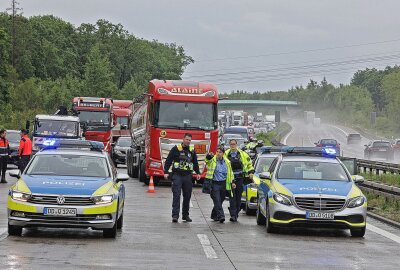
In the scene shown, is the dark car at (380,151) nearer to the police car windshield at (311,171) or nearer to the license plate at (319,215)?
the police car windshield at (311,171)

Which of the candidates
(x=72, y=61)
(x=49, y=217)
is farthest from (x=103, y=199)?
(x=72, y=61)

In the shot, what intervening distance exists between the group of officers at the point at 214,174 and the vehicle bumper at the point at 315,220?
2.76m

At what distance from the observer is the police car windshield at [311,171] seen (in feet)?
64.8

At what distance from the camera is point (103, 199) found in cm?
1658

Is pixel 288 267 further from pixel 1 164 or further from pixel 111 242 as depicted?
pixel 1 164

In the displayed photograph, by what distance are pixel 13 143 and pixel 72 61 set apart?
10535 centimetres

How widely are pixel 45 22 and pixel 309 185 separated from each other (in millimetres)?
129487

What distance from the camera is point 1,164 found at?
34844mm

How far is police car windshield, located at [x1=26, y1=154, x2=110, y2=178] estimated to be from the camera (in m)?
17.7

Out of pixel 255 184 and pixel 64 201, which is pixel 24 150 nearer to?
pixel 255 184

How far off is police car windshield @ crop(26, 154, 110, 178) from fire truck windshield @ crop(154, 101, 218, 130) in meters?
17.3

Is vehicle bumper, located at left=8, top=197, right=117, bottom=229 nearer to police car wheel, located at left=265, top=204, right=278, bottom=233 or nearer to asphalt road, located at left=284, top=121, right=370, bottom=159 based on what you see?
police car wheel, located at left=265, top=204, right=278, bottom=233

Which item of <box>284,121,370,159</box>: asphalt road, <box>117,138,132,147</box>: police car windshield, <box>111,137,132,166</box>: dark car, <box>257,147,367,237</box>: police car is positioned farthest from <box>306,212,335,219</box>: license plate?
<box>284,121,370,159</box>: asphalt road

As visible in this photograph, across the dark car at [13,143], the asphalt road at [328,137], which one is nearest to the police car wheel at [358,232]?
the dark car at [13,143]
